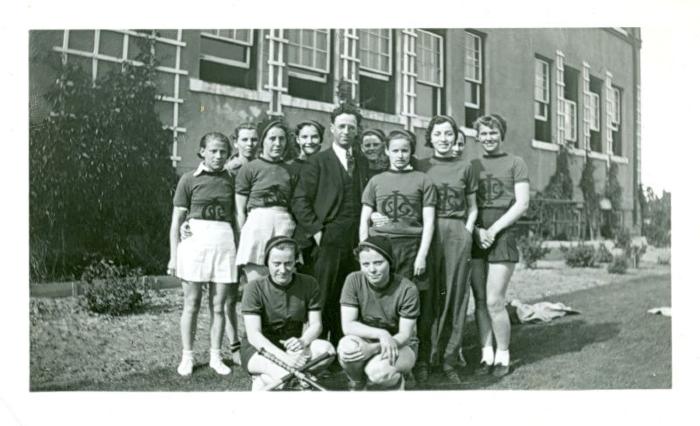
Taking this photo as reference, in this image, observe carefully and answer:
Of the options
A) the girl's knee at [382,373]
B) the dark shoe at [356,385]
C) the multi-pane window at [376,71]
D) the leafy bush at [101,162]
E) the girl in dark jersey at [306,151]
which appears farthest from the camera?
the multi-pane window at [376,71]

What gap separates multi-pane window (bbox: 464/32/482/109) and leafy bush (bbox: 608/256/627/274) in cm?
155

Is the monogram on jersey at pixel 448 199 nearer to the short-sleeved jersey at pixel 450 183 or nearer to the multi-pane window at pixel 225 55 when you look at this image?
the short-sleeved jersey at pixel 450 183

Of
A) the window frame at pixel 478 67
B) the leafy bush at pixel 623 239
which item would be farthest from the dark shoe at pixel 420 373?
the window frame at pixel 478 67

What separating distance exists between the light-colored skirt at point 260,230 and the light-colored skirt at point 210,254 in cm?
8

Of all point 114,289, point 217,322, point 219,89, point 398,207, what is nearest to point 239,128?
point 219,89

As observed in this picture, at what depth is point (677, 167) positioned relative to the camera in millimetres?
4848

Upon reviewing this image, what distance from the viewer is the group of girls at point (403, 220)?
4441 mm

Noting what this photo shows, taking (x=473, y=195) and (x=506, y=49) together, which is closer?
(x=473, y=195)

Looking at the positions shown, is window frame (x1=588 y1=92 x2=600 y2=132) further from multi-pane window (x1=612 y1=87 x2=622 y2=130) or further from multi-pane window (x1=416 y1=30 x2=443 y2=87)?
multi-pane window (x1=416 y1=30 x2=443 y2=87)

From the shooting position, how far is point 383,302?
14.0ft
